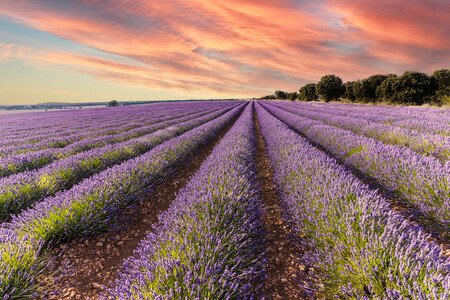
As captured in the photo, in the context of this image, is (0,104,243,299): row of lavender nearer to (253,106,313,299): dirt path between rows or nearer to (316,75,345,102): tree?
(253,106,313,299): dirt path between rows

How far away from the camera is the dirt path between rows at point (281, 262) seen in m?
2.81

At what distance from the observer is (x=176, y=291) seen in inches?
72.3

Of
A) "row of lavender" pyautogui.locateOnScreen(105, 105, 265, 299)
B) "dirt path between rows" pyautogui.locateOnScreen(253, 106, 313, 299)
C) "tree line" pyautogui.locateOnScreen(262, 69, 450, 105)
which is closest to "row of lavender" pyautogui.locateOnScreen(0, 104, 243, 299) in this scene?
"row of lavender" pyautogui.locateOnScreen(105, 105, 265, 299)

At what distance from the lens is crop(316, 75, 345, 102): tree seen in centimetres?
5800

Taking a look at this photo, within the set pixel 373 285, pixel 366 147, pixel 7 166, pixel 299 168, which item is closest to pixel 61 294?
pixel 373 285

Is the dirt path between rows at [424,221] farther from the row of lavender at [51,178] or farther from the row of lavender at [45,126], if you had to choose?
the row of lavender at [45,126]

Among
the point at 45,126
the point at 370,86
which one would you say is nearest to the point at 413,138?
the point at 45,126

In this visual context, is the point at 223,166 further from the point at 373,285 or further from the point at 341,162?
the point at 341,162

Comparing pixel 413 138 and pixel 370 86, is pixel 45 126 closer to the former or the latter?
pixel 413 138

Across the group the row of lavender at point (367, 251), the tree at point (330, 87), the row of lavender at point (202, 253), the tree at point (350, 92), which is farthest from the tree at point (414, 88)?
the row of lavender at point (202, 253)

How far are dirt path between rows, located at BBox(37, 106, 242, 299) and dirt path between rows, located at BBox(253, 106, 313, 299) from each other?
174 cm

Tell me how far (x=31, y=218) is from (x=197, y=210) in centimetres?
241

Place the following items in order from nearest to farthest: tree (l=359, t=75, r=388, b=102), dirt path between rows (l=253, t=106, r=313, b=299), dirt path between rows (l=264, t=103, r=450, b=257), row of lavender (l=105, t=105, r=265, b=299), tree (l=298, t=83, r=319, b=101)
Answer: row of lavender (l=105, t=105, r=265, b=299)
dirt path between rows (l=253, t=106, r=313, b=299)
dirt path between rows (l=264, t=103, r=450, b=257)
tree (l=359, t=75, r=388, b=102)
tree (l=298, t=83, r=319, b=101)

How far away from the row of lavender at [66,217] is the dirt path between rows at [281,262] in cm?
253
